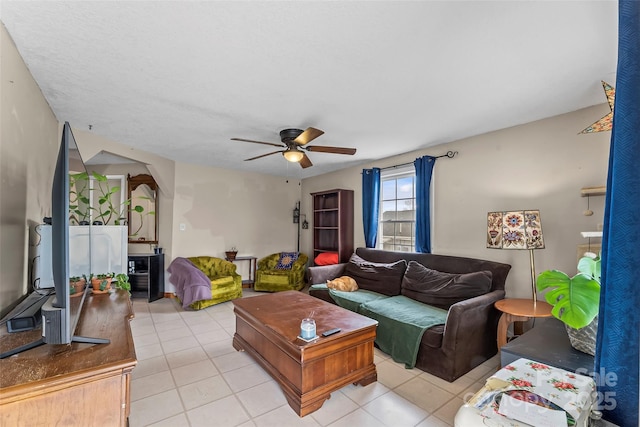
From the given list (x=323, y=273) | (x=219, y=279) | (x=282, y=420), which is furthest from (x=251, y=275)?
(x=282, y=420)

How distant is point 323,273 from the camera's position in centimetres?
423

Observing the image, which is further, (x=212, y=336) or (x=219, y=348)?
(x=212, y=336)

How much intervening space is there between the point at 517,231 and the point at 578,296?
113 cm

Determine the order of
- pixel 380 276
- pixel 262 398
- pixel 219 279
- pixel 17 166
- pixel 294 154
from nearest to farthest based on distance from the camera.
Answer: pixel 17 166
pixel 262 398
pixel 294 154
pixel 380 276
pixel 219 279

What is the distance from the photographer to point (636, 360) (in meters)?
1.00

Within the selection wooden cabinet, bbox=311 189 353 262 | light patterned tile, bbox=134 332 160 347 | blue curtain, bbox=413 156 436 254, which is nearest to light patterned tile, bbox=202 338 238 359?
light patterned tile, bbox=134 332 160 347

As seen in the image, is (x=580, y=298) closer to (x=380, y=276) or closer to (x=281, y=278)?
(x=380, y=276)

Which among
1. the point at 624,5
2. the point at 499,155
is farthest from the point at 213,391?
the point at 499,155

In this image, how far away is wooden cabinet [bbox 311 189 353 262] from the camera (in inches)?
194

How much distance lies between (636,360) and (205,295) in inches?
169

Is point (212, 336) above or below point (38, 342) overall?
below

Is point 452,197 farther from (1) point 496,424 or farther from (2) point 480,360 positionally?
(1) point 496,424

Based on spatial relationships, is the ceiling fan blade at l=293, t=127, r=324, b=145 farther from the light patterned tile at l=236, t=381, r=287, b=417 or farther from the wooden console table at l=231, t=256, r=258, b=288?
A: the wooden console table at l=231, t=256, r=258, b=288

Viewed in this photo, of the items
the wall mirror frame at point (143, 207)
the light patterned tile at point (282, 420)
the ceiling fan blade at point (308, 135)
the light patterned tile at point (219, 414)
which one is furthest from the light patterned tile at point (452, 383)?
the wall mirror frame at point (143, 207)
